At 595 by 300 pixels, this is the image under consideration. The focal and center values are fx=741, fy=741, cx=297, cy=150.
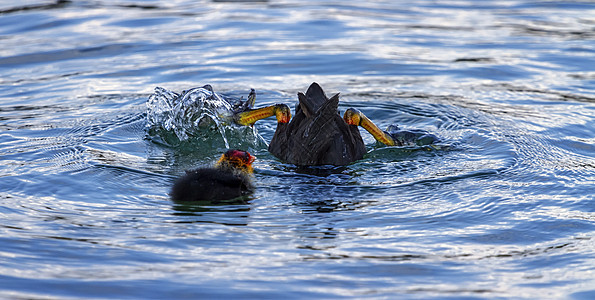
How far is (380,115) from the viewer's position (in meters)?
8.88

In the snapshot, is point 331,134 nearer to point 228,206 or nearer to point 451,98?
point 228,206

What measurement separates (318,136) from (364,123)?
0.61 meters

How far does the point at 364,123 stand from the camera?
7.05 metres

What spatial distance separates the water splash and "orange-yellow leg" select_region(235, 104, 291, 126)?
0.21 metres

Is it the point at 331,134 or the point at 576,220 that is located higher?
the point at 331,134

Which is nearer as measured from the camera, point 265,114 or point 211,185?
point 211,185

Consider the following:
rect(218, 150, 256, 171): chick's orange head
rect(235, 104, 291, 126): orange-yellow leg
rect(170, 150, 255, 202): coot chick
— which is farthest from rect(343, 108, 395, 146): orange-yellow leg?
rect(170, 150, 255, 202): coot chick

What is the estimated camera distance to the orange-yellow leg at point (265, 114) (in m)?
7.12

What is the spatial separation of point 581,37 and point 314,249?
379 inches

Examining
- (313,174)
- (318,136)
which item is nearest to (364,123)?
(318,136)

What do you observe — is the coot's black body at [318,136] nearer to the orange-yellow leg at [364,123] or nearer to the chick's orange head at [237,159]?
the orange-yellow leg at [364,123]

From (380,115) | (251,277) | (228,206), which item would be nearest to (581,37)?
(380,115)

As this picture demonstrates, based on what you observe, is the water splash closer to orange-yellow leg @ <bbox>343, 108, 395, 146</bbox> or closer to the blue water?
the blue water

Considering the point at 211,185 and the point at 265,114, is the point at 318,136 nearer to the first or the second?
the point at 265,114
